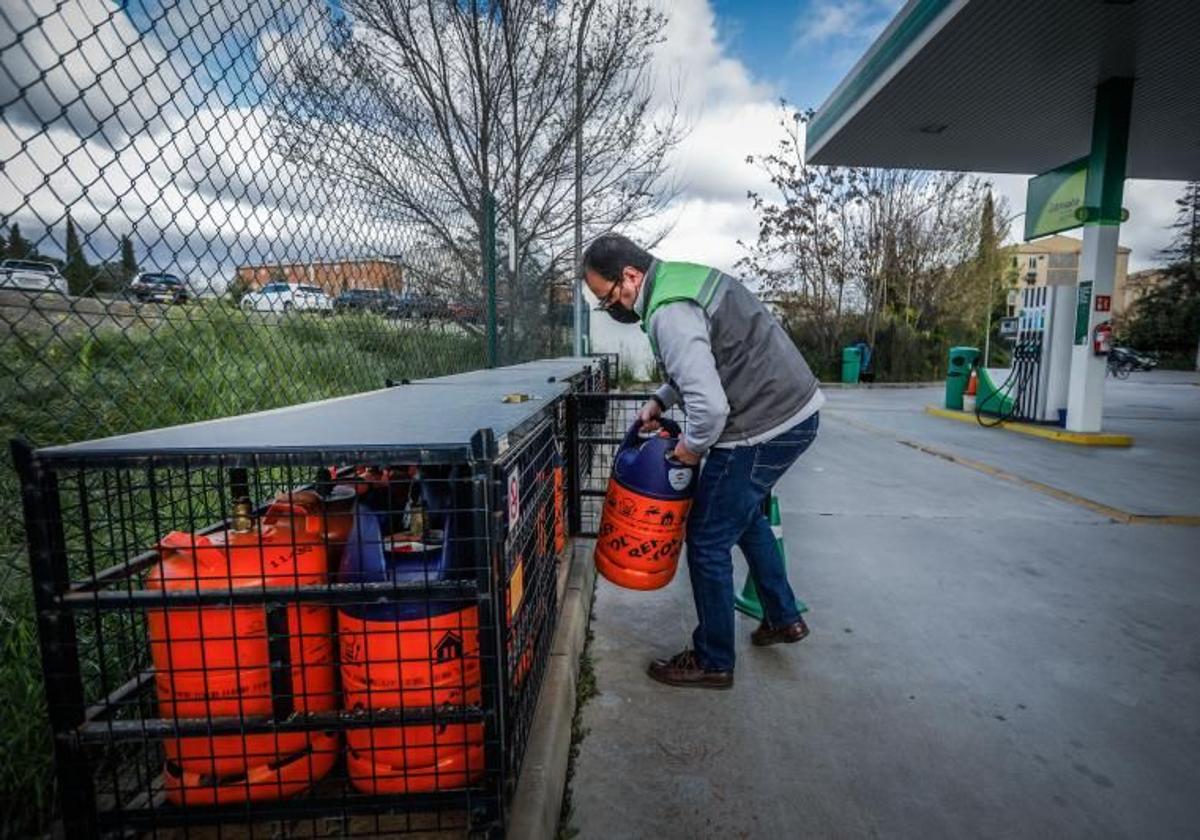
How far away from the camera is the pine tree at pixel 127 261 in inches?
77.3

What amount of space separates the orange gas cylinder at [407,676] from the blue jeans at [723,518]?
45.1 inches

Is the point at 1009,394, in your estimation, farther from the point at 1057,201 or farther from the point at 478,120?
the point at 478,120

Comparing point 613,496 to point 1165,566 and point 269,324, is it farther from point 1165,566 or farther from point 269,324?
point 1165,566

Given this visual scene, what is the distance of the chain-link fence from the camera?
171 cm

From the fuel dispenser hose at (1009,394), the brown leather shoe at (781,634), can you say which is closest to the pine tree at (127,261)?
the brown leather shoe at (781,634)

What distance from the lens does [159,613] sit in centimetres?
146

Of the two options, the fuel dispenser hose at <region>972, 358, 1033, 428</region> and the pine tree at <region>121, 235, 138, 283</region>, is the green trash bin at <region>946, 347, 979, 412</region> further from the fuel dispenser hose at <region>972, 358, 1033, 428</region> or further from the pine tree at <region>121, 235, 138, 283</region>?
the pine tree at <region>121, 235, 138, 283</region>

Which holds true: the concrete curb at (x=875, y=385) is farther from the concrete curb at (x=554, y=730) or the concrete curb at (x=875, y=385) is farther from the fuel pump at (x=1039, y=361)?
the concrete curb at (x=554, y=730)

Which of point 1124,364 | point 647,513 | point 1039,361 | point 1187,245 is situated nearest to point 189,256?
point 647,513

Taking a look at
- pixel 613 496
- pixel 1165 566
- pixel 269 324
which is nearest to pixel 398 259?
pixel 269 324

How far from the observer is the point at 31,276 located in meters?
1.72

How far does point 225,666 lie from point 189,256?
58.0 inches

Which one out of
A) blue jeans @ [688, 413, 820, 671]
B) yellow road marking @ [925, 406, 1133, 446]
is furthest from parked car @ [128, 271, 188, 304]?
yellow road marking @ [925, 406, 1133, 446]

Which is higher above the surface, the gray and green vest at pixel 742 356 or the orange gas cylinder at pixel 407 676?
the gray and green vest at pixel 742 356
